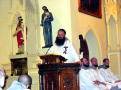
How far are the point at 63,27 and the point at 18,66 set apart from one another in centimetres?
335

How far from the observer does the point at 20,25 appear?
14.1 m

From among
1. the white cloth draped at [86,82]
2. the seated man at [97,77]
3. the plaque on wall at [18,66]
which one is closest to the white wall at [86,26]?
the seated man at [97,77]

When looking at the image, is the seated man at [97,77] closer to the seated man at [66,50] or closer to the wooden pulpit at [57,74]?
the seated man at [66,50]

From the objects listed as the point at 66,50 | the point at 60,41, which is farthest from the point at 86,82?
the point at 60,41

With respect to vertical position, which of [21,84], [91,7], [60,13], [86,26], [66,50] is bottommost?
[21,84]

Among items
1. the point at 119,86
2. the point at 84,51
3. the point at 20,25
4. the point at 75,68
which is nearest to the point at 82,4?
the point at 84,51

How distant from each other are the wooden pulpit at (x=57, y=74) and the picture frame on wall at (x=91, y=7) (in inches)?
192

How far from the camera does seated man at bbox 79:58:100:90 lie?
365 inches

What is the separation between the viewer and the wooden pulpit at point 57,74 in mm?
7645

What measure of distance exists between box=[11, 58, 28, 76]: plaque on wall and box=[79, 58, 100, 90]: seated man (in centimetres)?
393

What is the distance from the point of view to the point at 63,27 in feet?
37.3

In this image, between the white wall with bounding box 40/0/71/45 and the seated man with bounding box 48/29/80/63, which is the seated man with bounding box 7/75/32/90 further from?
the white wall with bounding box 40/0/71/45

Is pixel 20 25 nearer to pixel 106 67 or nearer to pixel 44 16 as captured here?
pixel 44 16

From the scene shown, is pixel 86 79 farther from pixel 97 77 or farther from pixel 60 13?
pixel 60 13
